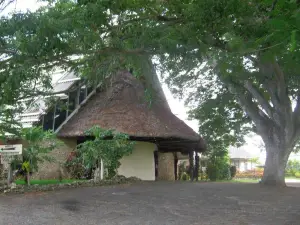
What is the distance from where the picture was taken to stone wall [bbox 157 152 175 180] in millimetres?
18875

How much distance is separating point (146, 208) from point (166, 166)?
12908 millimetres

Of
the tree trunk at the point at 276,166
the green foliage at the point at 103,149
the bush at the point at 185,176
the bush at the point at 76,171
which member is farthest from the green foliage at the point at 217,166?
the green foliage at the point at 103,149

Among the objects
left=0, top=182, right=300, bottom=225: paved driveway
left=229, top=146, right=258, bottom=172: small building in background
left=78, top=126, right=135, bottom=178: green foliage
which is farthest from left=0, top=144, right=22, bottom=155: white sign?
left=229, top=146, right=258, bottom=172: small building in background

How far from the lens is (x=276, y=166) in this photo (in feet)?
40.2

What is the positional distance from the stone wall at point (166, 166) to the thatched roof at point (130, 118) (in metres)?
1.52

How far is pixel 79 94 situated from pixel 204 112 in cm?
598

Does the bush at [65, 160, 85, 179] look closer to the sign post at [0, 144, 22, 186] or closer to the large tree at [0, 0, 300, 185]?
the sign post at [0, 144, 22, 186]

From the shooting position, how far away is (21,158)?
9977 millimetres

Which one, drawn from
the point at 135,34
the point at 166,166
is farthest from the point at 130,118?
the point at 135,34

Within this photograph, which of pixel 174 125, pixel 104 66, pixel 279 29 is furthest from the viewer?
pixel 174 125

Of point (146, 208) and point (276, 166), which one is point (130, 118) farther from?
point (146, 208)

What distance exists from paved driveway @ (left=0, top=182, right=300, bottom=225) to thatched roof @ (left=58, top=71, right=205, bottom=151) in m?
6.06

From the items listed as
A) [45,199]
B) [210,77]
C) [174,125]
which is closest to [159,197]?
[45,199]

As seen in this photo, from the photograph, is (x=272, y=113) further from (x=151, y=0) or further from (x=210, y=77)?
(x=151, y=0)
